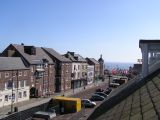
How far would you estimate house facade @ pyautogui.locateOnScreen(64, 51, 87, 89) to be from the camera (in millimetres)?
105625

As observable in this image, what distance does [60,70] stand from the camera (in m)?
91.2

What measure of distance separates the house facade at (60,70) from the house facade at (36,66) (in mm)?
2660

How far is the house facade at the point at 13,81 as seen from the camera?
62594mm

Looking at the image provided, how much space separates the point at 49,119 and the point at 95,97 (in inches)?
1013

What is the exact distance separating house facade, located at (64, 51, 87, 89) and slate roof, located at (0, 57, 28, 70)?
33516mm

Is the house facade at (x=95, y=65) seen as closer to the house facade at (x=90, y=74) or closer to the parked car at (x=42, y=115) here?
the house facade at (x=90, y=74)

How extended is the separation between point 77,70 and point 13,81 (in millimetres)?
45464

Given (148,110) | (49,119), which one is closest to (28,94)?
(49,119)

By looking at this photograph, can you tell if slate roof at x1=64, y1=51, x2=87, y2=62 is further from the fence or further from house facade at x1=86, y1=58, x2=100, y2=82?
the fence

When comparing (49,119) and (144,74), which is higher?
(144,74)

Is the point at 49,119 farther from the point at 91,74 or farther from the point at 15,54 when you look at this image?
the point at 91,74

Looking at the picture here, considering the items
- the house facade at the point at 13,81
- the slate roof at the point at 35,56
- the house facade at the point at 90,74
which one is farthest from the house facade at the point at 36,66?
the house facade at the point at 90,74

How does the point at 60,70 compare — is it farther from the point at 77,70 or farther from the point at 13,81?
the point at 13,81

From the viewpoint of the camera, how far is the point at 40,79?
80125mm
